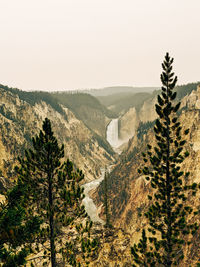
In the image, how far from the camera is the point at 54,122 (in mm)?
112562

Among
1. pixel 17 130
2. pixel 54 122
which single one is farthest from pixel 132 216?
pixel 54 122

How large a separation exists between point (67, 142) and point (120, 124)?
3377 inches

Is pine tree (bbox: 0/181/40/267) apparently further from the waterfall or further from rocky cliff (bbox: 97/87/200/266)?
the waterfall

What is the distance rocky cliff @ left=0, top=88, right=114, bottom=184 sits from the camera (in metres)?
63.3

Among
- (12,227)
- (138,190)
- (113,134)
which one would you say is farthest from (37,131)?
(113,134)

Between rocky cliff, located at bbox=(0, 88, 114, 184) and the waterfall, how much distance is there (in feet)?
115

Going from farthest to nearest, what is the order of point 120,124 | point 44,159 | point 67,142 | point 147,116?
point 120,124 < point 147,116 < point 67,142 < point 44,159

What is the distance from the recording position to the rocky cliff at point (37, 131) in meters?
63.3

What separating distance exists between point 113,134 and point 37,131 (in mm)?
100763

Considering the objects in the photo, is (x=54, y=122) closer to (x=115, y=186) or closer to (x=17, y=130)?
(x=17, y=130)

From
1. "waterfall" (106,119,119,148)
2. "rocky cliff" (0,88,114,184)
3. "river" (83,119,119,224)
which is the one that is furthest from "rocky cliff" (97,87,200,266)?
"waterfall" (106,119,119,148)

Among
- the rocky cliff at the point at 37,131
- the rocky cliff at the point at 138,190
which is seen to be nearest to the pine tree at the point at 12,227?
the rocky cliff at the point at 138,190

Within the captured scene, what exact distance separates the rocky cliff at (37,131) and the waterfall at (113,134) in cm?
3505

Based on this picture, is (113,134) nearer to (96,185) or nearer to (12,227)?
(96,185)
